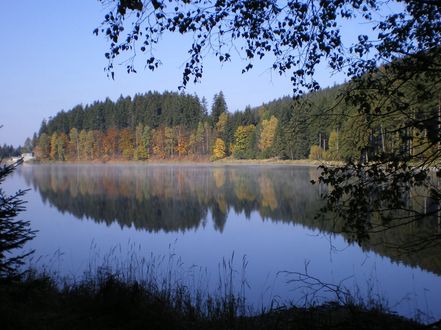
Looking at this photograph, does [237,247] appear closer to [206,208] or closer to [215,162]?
[206,208]

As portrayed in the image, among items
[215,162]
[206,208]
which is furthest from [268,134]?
[206,208]

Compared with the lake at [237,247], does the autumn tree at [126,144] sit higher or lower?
higher

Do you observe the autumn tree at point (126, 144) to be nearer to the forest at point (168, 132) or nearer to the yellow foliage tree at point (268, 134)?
the forest at point (168, 132)

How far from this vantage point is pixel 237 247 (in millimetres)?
13383

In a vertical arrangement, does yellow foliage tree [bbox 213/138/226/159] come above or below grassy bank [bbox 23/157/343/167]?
above

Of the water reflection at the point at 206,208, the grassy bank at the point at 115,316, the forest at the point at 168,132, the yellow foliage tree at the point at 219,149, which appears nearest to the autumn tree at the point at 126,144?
the forest at the point at 168,132

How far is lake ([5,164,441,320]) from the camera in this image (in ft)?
28.6

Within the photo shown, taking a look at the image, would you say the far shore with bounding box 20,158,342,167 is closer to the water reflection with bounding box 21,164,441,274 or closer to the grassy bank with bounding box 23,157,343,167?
the grassy bank with bounding box 23,157,343,167

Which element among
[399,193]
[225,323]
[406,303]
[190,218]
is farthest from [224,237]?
[399,193]

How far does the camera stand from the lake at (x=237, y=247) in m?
8.73

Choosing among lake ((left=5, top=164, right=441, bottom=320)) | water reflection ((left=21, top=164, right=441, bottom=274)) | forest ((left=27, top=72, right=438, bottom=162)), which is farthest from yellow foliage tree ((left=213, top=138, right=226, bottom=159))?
lake ((left=5, top=164, right=441, bottom=320))

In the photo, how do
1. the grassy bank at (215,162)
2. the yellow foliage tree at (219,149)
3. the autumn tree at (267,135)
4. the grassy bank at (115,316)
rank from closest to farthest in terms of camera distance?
1. the grassy bank at (115,316)
2. the grassy bank at (215,162)
3. the autumn tree at (267,135)
4. the yellow foliage tree at (219,149)

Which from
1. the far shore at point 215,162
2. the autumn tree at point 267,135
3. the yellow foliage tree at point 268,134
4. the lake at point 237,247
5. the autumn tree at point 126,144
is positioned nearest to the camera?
the lake at point 237,247

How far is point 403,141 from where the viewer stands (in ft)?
11.6
